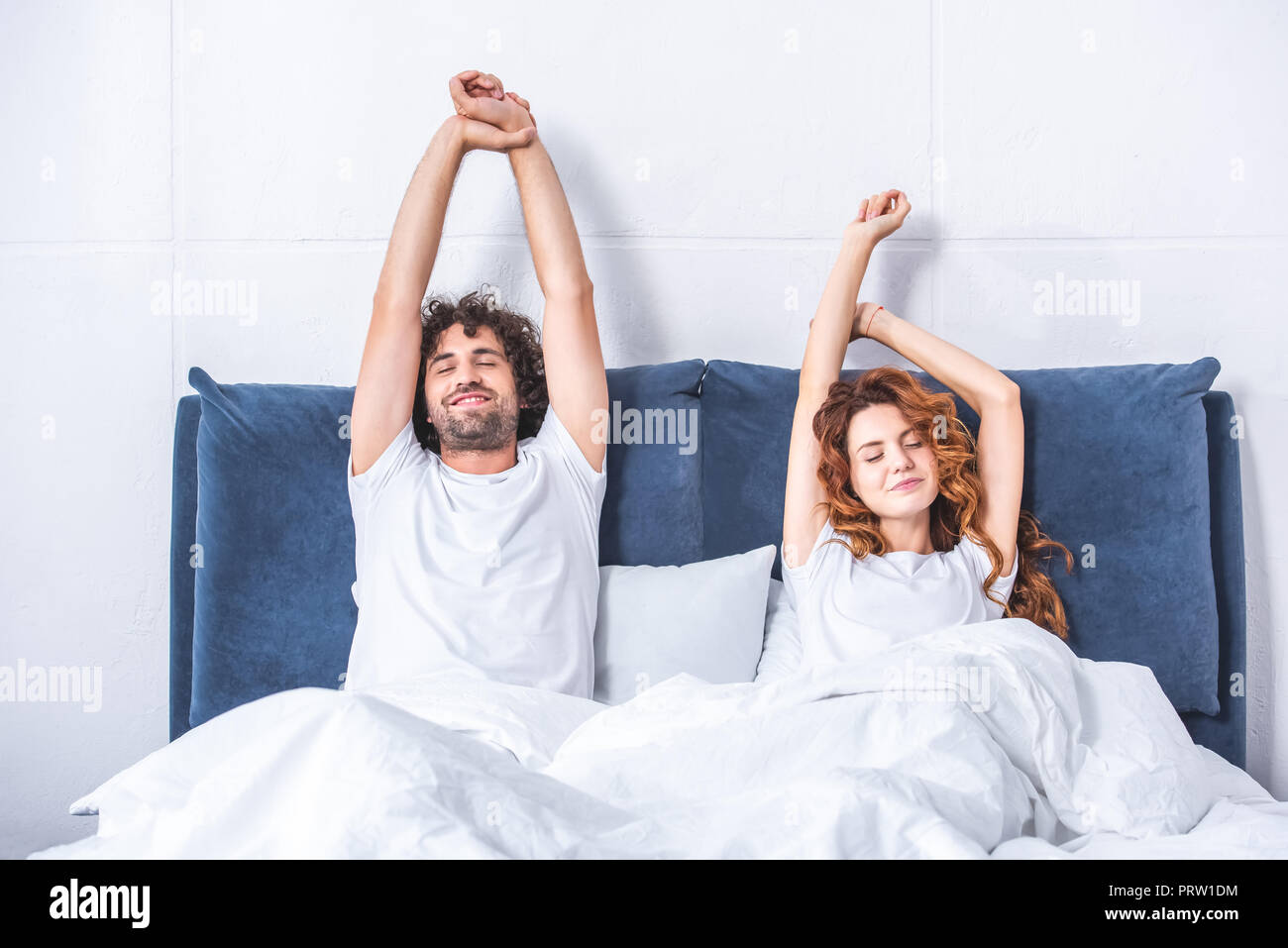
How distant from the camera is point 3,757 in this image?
2127mm

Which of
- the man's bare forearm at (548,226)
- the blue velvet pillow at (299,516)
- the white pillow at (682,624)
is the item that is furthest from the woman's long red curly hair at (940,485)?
the man's bare forearm at (548,226)

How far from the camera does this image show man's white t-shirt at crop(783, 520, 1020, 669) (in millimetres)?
1695

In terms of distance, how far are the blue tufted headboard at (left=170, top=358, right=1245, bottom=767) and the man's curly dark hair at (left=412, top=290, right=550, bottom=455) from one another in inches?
6.5

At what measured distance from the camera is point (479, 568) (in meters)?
1.73

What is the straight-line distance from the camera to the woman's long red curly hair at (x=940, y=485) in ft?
5.84

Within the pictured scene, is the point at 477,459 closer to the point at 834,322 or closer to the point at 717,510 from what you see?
the point at 717,510

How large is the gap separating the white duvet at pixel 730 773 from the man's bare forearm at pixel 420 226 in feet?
2.58

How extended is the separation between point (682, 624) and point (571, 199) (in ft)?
3.43

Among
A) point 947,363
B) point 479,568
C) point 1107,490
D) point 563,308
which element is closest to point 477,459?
point 479,568

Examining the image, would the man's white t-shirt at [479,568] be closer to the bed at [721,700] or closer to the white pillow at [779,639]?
the bed at [721,700]

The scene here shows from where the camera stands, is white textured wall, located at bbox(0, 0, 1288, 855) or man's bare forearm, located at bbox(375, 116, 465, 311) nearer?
man's bare forearm, located at bbox(375, 116, 465, 311)

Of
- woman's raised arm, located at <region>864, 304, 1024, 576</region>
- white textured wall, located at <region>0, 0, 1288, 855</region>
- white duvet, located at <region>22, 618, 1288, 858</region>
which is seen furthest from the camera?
white textured wall, located at <region>0, 0, 1288, 855</region>

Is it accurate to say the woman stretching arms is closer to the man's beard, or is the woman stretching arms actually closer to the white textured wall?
the white textured wall

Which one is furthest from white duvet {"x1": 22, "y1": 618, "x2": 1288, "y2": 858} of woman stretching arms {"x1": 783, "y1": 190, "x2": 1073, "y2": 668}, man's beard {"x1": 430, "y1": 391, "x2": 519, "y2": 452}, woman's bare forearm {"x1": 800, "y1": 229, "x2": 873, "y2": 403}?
woman's bare forearm {"x1": 800, "y1": 229, "x2": 873, "y2": 403}
